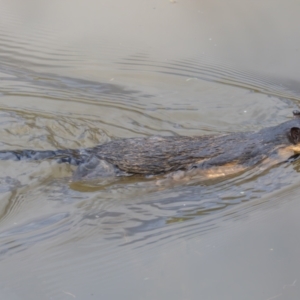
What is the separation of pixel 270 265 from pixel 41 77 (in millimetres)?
3856

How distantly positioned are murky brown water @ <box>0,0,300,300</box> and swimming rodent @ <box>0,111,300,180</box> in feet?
0.46

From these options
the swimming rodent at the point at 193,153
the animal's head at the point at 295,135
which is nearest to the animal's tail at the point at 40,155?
the swimming rodent at the point at 193,153

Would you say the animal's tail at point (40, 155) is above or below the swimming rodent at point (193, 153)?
below

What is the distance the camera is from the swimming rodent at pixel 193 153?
475cm

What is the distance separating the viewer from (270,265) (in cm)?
361

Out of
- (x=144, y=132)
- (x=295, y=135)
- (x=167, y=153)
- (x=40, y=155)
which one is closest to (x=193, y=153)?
A: (x=167, y=153)

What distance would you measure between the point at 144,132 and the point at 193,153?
43.4 inches

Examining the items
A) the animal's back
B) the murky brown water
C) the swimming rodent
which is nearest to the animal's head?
the swimming rodent

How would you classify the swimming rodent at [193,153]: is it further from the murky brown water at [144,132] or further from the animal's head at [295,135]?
the murky brown water at [144,132]

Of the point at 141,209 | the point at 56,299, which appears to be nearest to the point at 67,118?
the point at 141,209

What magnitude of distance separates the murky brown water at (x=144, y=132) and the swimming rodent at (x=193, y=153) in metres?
0.14

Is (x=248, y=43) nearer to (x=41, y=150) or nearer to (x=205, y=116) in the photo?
(x=205, y=116)

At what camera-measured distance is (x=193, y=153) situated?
15.6 feet

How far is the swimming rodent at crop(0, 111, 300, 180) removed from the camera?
15.6ft
